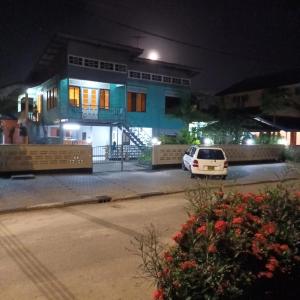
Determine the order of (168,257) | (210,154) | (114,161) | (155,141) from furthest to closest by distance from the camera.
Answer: (155,141) → (114,161) → (210,154) → (168,257)

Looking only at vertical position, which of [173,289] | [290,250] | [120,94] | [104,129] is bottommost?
[173,289]

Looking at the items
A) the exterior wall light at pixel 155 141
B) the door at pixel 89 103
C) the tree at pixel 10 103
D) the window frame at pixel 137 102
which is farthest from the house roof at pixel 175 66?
the tree at pixel 10 103

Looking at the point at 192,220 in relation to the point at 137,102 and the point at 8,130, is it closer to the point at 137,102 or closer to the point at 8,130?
the point at 137,102

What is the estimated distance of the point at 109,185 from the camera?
15.5 m

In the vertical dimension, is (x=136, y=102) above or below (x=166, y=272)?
above

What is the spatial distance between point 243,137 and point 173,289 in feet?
87.8

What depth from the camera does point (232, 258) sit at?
3416mm

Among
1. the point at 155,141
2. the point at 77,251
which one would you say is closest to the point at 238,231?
the point at 77,251

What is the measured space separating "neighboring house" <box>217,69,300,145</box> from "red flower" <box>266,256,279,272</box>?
99.9 feet

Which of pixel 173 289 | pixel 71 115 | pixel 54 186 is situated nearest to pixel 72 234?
pixel 173 289

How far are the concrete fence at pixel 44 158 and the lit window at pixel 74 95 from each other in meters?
9.57

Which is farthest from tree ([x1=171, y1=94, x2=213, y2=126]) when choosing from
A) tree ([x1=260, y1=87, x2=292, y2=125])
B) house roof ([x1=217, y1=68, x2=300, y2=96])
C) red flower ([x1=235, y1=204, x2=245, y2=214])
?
red flower ([x1=235, y1=204, x2=245, y2=214])

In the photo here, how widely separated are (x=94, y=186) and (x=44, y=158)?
4271 mm

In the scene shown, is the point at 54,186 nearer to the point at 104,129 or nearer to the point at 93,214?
the point at 93,214
